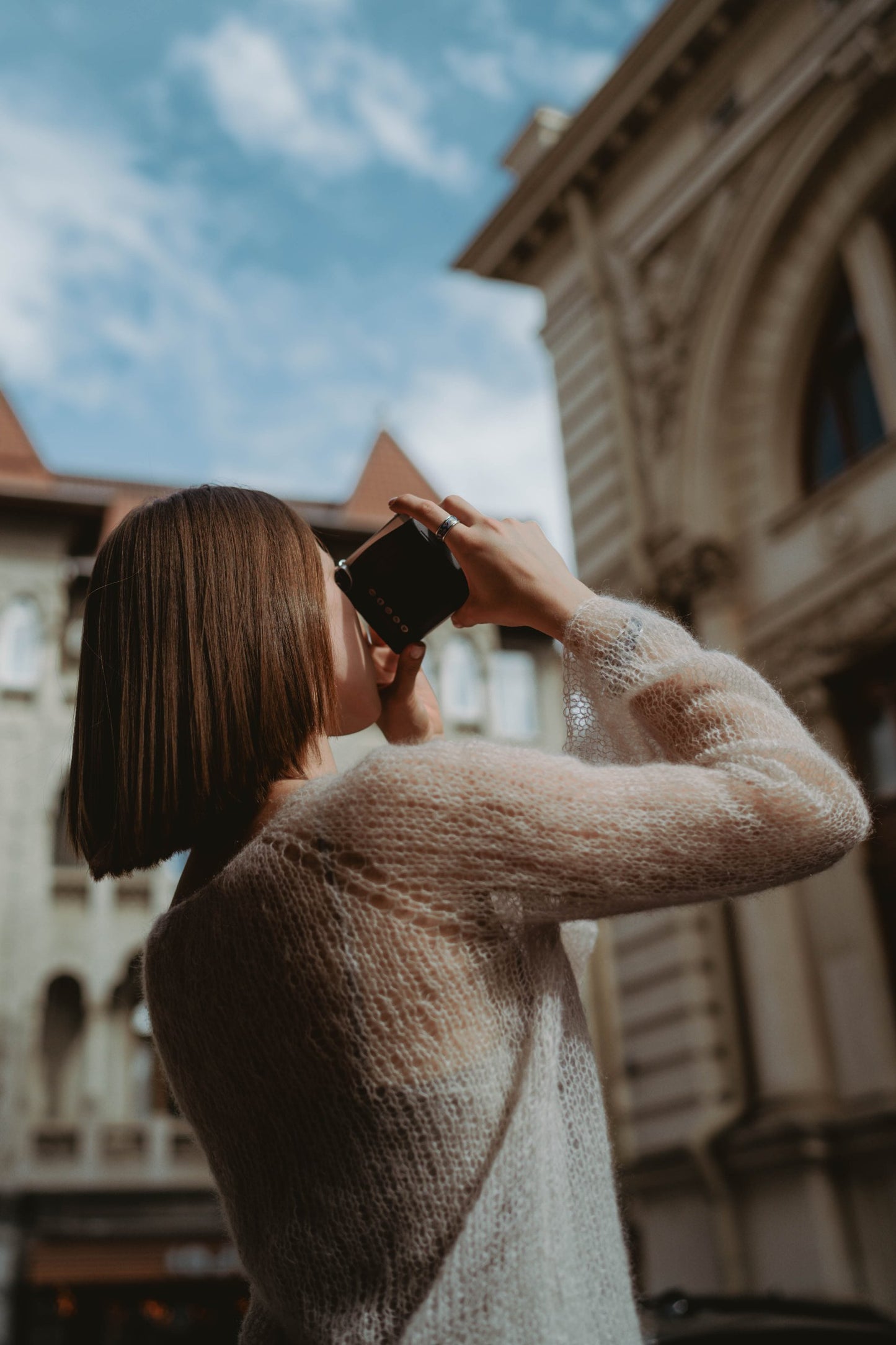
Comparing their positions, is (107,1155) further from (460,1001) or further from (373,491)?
(460,1001)

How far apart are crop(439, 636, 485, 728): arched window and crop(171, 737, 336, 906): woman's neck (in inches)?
791

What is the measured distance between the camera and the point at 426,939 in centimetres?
110

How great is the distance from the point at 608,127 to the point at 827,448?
15.0ft

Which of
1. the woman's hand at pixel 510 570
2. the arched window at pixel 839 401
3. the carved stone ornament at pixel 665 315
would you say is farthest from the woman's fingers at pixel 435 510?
the carved stone ornament at pixel 665 315

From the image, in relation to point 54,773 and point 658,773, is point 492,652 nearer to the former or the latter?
point 54,773

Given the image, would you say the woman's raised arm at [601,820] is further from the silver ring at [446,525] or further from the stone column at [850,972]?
the stone column at [850,972]

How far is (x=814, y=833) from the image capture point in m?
1.13

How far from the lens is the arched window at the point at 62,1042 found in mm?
18219

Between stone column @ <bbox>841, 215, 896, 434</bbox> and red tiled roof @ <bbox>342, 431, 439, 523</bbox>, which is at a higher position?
red tiled roof @ <bbox>342, 431, 439, 523</bbox>

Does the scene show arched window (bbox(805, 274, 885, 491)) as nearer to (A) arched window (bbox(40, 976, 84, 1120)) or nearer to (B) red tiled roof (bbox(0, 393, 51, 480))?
(A) arched window (bbox(40, 976, 84, 1120))

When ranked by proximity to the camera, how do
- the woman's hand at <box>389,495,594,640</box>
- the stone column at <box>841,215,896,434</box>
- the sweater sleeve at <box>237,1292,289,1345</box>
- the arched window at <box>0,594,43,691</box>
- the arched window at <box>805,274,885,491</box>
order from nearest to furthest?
the sweater sleeve at <box>237,1292,289,1345</box>
the woman's hand at <box>389,495,594,640</box>
the stone column at <box>841,215,896,434</box>
the arched window at <box>805,274,885,491</box>
the arched window at <box>0,594,43,691</box>

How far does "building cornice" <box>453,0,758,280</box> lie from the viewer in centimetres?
1166

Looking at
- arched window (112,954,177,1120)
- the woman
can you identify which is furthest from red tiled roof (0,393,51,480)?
the woman

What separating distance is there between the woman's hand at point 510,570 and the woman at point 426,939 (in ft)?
0.14
